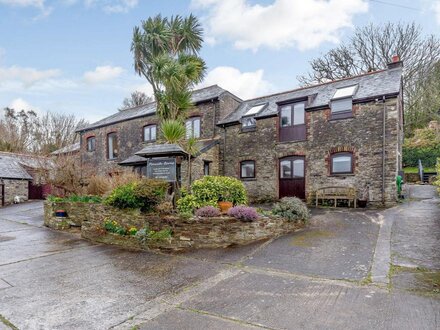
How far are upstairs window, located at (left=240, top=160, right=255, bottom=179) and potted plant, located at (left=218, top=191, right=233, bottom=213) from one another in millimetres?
6864

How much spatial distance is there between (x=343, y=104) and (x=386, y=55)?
1661 centimetres

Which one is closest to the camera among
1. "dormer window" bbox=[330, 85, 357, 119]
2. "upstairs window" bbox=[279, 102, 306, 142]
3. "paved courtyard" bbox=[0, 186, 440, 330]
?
"paved courtyard" bbox=[0, 186, 440, 330]

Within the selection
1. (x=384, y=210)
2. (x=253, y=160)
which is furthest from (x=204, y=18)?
(x=384, y=210)

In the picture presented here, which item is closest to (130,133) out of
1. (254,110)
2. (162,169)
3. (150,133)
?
(150,133)

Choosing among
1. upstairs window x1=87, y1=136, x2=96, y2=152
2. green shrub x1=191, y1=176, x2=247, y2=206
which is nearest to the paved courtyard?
green shrub x1=191, y1=176, x2=247, y2=206

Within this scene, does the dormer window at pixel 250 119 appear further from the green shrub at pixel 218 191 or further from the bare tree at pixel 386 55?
the bare tree at pixel 386 55

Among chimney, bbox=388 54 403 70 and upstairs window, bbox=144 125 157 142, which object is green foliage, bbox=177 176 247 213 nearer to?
chimney, bbox=388 54 403 70

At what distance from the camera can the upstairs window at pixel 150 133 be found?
19.0 meters

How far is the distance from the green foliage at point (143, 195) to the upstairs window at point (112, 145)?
13.5 metres

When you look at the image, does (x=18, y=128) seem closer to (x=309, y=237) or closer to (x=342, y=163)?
(x=342, y=163)

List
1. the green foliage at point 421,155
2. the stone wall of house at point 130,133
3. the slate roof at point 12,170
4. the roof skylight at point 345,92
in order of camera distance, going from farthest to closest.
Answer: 1. the slate roof at point 12,170
2. the green foliage at point 421,155
3. the stone wall of house at point 130,133
4. the roof skylight at point 345,92

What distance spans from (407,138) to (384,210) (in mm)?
18121

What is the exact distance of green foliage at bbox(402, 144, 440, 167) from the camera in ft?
68.3

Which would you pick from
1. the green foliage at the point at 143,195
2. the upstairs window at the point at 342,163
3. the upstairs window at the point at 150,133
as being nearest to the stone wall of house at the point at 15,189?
the upstairs window at the point at 150,133
